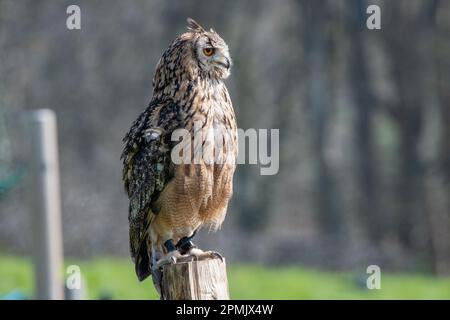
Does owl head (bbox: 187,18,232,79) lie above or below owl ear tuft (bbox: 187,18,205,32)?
below

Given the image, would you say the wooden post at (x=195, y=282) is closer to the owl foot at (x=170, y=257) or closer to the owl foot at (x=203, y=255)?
the owl foot at (x=203, y=255)

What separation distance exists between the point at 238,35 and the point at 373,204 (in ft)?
14.3

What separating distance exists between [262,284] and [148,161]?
267 inches

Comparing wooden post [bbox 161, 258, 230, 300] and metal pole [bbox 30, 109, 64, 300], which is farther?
metal pole [bbox 30, 109, 64, 300]

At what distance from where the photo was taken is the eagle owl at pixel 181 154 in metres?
5.49

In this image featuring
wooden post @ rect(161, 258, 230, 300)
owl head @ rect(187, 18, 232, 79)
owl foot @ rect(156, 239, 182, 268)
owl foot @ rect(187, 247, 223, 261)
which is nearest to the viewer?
wooden post @ rect(161, 258, 230, 300)

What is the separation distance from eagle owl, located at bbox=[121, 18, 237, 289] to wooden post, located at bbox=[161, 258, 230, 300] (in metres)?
0.81

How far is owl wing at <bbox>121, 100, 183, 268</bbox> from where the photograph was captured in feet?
18.1

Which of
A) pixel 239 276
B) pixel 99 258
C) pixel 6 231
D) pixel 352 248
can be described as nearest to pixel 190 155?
pixel 239 276

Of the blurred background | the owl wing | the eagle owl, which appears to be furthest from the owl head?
the blurred background

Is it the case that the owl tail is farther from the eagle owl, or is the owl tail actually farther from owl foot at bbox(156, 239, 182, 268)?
owl foot at bbox(156, 239, 182, 268)

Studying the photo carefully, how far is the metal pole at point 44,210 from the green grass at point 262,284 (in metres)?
3.54

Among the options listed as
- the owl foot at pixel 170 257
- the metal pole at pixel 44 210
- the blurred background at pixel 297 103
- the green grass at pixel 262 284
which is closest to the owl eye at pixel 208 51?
the owl foot at pixel 170 257

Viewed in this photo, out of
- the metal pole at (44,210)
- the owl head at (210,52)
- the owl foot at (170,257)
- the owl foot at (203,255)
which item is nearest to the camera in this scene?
the owl foot at (203,255)
